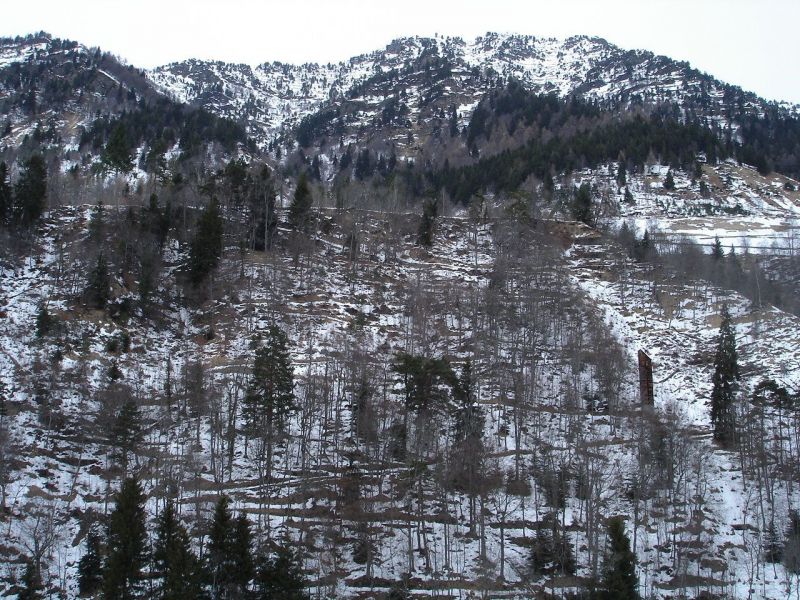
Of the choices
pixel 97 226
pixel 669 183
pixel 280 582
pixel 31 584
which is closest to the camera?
pixel 31 584

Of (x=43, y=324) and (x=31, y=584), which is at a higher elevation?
(x=43, y=324)

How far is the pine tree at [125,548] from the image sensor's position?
30.4 metres

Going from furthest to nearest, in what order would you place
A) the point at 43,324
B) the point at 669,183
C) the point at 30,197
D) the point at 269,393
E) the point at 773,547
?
the point at 669,183 → the point at 30,197 → the point at 43,324 → the point at 269,393 → the point at 773,547

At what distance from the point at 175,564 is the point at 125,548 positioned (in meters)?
2.42

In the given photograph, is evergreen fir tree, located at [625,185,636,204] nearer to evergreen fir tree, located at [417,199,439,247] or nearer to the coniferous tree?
the coniferous tree

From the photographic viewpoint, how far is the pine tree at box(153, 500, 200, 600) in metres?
30.8

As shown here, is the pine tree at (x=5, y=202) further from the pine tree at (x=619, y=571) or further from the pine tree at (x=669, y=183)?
the pine tree at (x=669, y=183)

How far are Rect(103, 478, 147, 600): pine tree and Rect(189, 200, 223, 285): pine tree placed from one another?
3320cm

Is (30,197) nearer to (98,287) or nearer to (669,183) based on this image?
(98,287)

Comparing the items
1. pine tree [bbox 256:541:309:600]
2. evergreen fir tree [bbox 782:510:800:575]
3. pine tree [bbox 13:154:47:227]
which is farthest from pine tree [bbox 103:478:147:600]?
pine tree [bbox 13:154:47:227]

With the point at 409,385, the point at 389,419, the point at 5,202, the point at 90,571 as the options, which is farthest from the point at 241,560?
the point at 5,202

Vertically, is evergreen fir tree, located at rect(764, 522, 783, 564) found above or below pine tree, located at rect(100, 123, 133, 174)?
below

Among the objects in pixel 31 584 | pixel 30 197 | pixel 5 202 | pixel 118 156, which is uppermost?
pixel 118 156

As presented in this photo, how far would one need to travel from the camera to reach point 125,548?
31.2 meters
